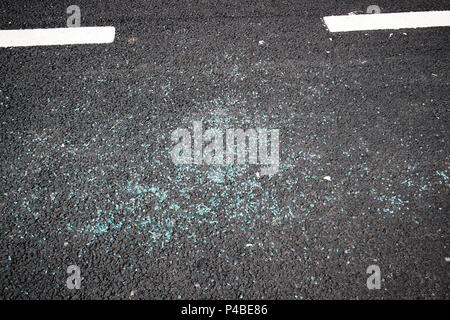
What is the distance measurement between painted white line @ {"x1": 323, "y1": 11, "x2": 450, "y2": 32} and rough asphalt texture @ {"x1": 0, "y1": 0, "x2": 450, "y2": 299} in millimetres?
117

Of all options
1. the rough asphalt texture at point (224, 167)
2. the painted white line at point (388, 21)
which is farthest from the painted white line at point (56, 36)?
the painted white line at point (388, 21)

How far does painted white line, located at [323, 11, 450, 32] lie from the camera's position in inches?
137

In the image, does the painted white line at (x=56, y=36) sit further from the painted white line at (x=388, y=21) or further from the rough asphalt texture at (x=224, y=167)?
the painted white line at (x=388, y=21)

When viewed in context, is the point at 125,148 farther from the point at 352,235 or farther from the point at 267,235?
the point at 352,235

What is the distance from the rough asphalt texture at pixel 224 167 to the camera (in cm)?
205

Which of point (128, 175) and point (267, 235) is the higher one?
point (128, 175)

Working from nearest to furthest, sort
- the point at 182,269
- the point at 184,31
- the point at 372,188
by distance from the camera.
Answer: the point at 182,269 < the point at 372,188 < the point at 184,31

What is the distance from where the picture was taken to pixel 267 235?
218cm

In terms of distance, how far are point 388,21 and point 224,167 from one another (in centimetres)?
235

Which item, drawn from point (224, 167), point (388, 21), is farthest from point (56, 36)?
point (388, 21)

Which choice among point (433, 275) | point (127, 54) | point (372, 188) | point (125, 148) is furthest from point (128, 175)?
point (433, 275)

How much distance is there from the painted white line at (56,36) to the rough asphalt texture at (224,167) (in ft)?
0.34

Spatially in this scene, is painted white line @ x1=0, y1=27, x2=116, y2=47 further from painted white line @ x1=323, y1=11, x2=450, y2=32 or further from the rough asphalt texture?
painted white line @ x1=323, y1=11, x2=450, y2=32
